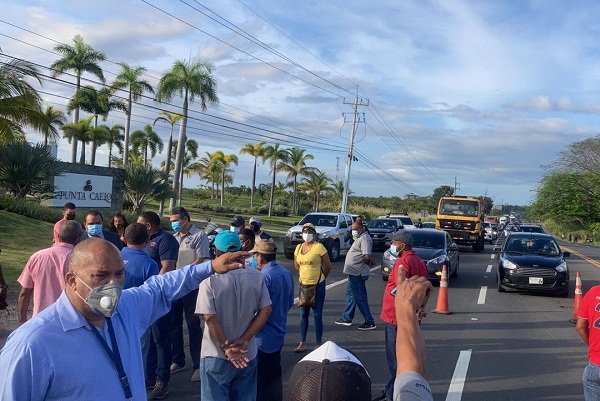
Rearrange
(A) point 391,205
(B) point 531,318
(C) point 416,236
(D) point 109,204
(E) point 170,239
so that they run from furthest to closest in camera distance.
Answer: (A) point 391,205 → (D) point 109,204 → (C) point 416,236 → (B) point 531,318 → (E) point 170,239

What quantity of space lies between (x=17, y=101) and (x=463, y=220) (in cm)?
2105

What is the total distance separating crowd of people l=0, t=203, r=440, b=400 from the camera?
239 cm

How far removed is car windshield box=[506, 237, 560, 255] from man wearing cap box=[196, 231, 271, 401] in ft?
41.6

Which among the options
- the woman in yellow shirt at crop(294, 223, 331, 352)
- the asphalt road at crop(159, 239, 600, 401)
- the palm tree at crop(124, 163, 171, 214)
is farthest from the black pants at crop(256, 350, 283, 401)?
the palm tree at crop(124, 163, 171, 214)

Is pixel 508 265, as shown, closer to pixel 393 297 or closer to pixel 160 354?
pixel 393 297

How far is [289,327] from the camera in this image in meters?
10.1

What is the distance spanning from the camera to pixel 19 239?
58.7ft

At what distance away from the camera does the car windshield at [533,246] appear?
52.3ft

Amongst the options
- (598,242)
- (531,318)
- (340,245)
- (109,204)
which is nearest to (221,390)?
(531,318)

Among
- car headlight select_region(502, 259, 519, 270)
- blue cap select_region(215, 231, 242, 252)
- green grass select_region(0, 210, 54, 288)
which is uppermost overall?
blue cap select_region(215, 231, 242, 252)

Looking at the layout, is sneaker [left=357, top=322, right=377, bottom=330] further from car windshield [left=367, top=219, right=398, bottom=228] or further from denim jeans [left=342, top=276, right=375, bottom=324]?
car windshield [left=367, top=219, right=398, bottom=228]

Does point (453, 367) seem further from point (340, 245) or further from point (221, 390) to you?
point (340, 245)

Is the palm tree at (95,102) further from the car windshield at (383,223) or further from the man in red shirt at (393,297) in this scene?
the man in red shirt at (393,297)

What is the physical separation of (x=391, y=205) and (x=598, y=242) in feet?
131
